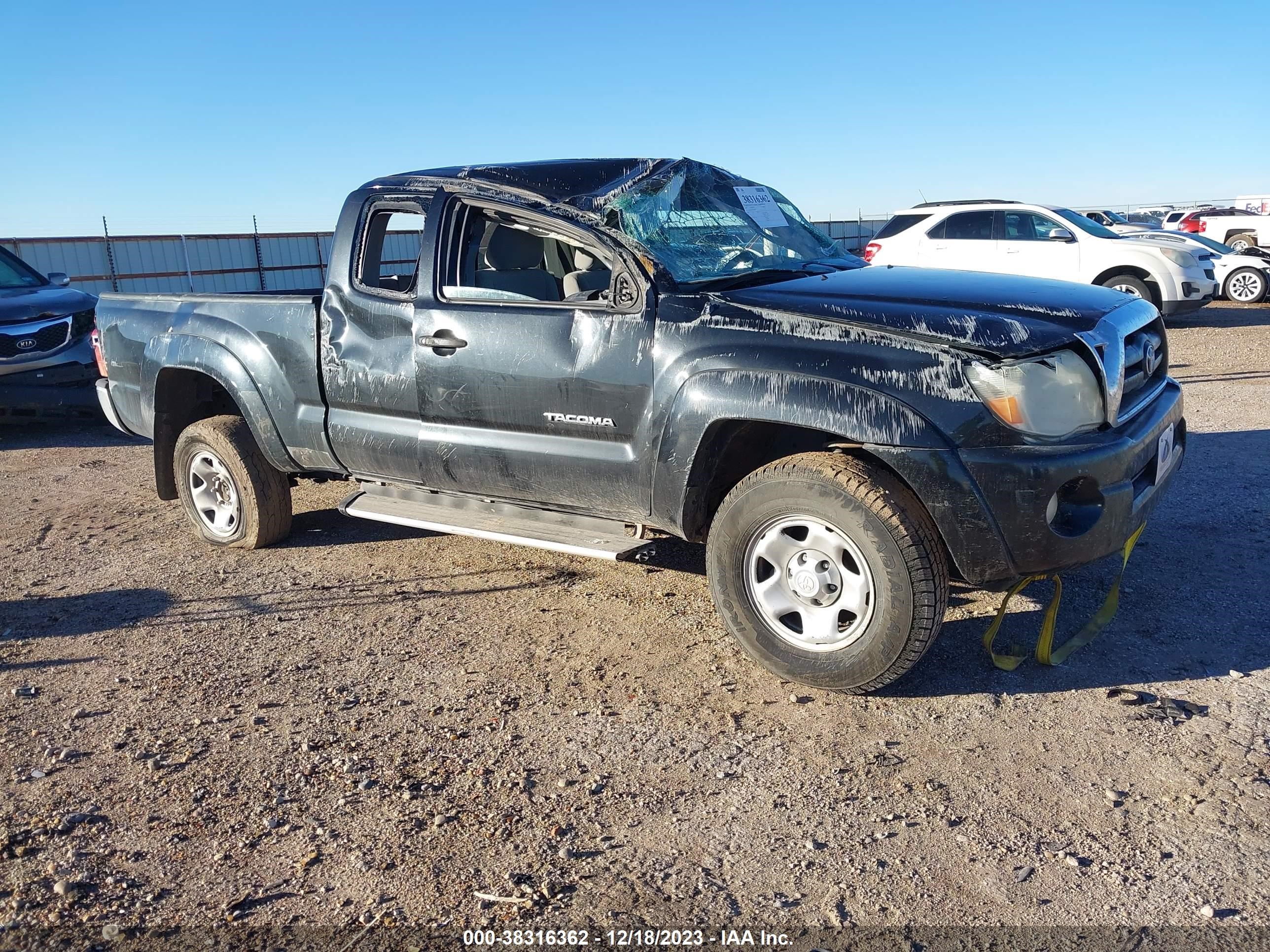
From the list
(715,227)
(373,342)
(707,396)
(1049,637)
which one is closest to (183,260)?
(373,342)

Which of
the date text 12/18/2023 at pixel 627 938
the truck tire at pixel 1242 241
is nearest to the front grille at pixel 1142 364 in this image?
the date text 12/18/2023 at pixel 627 938

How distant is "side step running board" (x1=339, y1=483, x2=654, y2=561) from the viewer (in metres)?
4.29

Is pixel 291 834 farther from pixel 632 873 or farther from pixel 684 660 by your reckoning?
pixel 684 660

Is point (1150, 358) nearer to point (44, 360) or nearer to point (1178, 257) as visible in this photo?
point (44, 360)

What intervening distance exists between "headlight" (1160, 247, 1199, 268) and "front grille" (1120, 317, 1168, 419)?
33.2 ft

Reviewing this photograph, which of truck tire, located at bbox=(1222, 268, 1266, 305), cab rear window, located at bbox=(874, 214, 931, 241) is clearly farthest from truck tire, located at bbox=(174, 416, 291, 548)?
truck tire, located at bbox=(1222, 268, 1266, 305)

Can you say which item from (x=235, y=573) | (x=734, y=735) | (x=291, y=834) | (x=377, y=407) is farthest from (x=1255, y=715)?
(x=235, y=573)

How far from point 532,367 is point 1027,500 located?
200 centimetres

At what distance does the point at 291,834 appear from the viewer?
305cm

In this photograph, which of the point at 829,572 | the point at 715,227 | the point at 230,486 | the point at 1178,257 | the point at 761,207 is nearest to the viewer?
the point at 829,572

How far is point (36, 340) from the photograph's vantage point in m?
9.62

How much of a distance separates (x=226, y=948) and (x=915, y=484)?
2.46 meters

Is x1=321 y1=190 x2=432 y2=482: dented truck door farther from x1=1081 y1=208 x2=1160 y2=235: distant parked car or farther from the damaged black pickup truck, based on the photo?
x1=1081 y1=208 x2=1160 y2=235: distant parked car

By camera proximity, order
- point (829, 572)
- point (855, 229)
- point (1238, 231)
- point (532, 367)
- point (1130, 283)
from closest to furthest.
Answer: point (829, 572)
point (532, 367)
point (1130, 283)
point (1238, 231)
point (855, 229)
